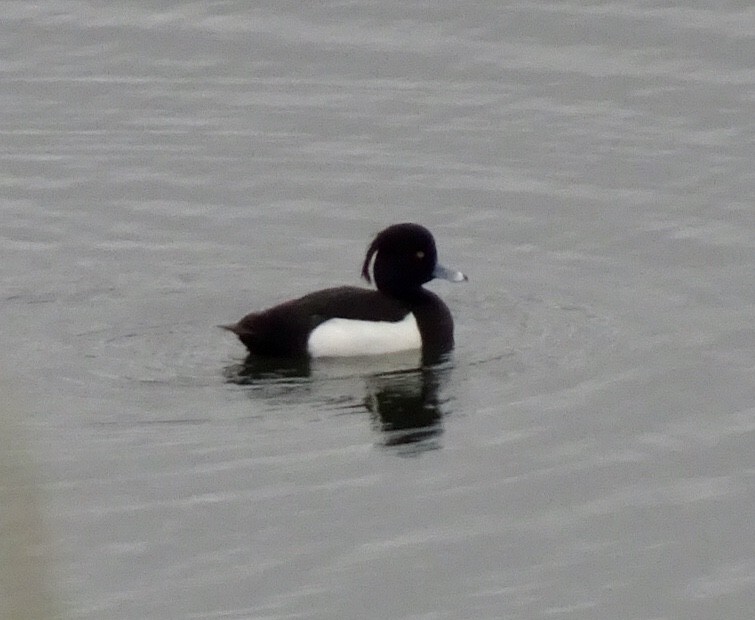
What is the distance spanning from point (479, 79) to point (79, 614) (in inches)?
329

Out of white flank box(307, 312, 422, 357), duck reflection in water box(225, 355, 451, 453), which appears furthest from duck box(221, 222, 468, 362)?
duck reflection in water box(225, 355, 451, 453)

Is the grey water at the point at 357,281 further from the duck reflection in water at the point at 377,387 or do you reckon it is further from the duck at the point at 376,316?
the duck at the point at 376,316

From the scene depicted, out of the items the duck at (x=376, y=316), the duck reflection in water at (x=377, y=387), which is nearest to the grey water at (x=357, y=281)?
the duck reflection in water at (x=377, y=387)

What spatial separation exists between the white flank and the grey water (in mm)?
95

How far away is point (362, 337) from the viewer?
37.0 ft

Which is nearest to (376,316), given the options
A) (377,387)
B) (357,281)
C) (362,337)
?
(362,337)

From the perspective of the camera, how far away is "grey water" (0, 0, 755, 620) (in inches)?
322

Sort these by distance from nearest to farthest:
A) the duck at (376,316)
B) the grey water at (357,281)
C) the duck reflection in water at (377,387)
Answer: the grey water at (357,281) < the duck reflection in water at (377,387) < the duck at (376,316)

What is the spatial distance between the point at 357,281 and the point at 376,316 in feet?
3.67

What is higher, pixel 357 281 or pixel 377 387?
pixel 357 281

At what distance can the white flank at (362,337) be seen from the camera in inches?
438

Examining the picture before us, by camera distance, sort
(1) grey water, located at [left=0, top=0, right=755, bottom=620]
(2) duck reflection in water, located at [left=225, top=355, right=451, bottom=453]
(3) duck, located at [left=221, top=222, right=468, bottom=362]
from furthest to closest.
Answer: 1. (3) duck, located at [left=221, top=222, right=468, bottom=362]
2. (2) duck reflection in water, located at [left=225, top=355, right=451, bottom=453]
3. (1) grey water, located at [left=0, top=0, right=755, bottom=620]

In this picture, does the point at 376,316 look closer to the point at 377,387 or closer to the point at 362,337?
the point at 362,337

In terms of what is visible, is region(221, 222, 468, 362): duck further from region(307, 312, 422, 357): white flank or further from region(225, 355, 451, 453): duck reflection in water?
region(225, 355, 451, 453): duck reflection in water
